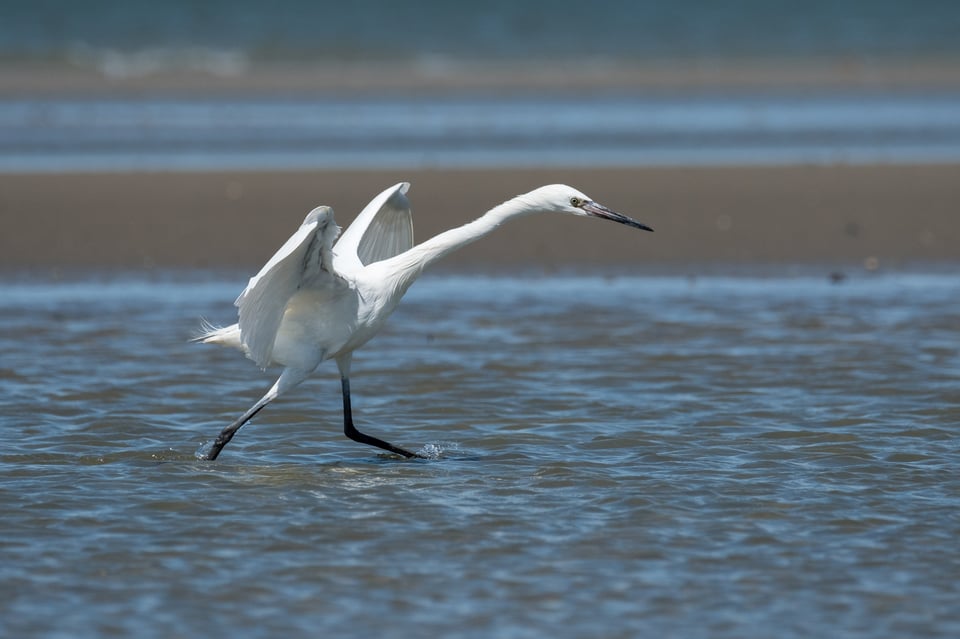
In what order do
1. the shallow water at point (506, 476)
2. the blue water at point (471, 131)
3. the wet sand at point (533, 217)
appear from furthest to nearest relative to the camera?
→ 1. the blue water at point (471, 131)
2. the wet sand at point (533, 217)
3. the shallow water at point (506, 476)

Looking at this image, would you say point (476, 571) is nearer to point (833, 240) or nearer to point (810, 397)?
point (810, 397)

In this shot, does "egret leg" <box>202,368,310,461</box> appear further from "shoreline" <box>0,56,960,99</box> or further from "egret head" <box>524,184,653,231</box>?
"shoreline" <box>0,56,960,99</box>

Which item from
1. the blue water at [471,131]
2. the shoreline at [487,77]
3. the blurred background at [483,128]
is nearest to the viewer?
the blurred background at [483,128]

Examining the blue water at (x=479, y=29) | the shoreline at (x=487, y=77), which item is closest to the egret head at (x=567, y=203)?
the shoreline at (x=487, y=77)

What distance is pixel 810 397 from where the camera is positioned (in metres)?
8.06

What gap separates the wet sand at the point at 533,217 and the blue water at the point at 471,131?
49.4 inches

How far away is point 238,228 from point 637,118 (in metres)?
11.6

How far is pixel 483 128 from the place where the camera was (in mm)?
22266

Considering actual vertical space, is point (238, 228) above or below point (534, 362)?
above

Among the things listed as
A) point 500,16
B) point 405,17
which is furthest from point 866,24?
point 405,17

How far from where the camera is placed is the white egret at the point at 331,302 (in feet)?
21.8

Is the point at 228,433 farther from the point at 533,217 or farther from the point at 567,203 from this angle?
the point at 533,217

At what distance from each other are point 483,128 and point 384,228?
14.4 m

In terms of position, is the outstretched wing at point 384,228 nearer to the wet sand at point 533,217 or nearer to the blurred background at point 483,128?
the wet sand at point 533,217
